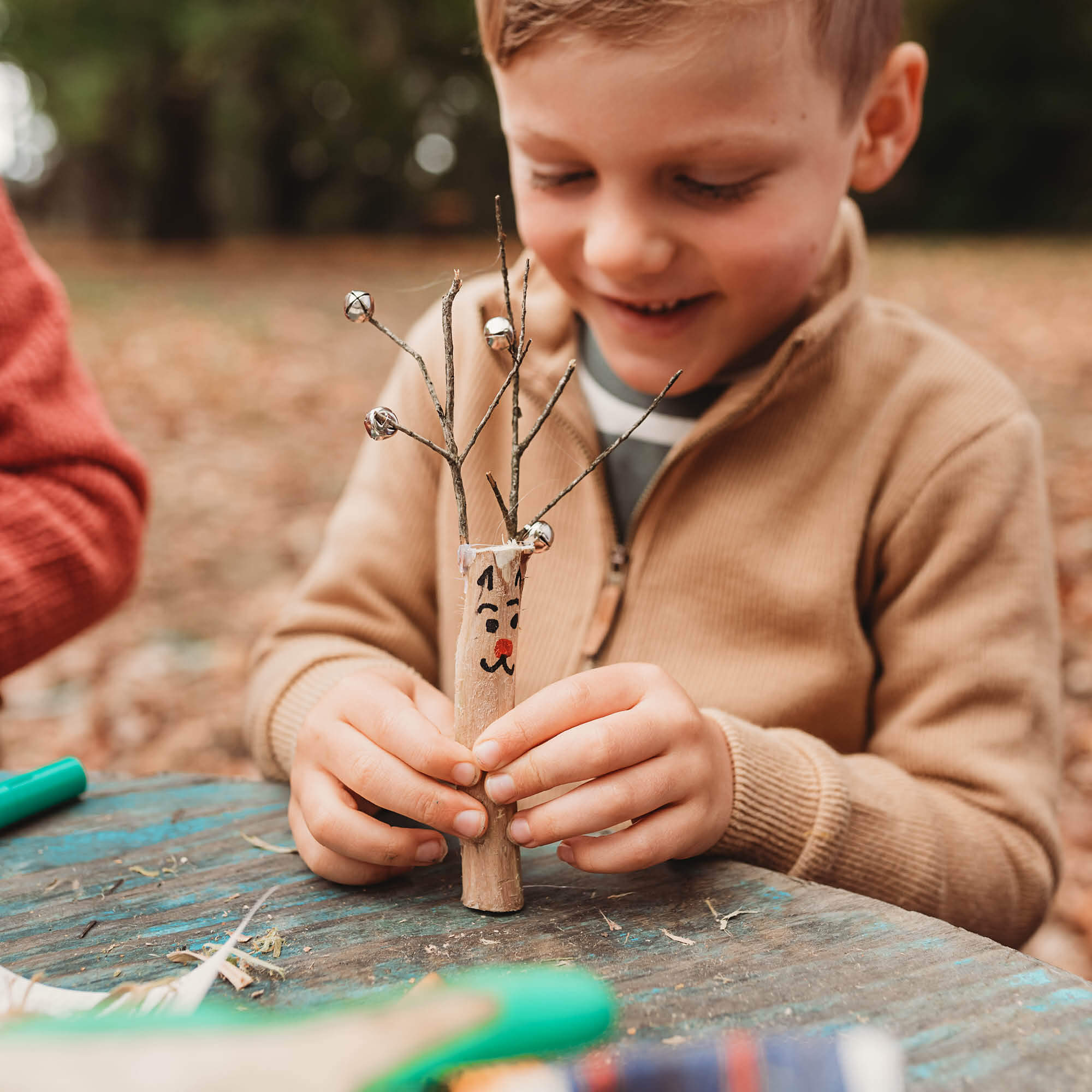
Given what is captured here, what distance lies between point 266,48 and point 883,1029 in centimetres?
1564

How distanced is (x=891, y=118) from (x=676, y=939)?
1.14 metres

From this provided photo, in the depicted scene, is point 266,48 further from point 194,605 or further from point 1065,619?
point 1065,619

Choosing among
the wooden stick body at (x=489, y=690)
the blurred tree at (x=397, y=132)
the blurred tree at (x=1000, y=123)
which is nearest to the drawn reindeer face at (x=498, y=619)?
the wooden stick body at (x=489, y=690)

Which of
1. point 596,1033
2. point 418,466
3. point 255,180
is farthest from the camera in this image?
point 255,180

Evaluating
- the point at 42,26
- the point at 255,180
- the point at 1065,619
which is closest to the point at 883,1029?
the point at 1065,619

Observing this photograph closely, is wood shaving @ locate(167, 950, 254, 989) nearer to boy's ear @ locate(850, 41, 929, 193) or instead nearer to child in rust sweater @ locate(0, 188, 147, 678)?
child in rust sweater @ locate(0, 188, 147, 678)

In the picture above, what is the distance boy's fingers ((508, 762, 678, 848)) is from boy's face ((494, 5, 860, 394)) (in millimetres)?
578

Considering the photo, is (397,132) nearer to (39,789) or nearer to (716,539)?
(716,539)

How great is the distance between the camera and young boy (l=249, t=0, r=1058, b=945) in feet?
3.60

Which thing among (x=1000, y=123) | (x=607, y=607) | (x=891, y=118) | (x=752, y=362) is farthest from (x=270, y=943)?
(x=1000, y=123)

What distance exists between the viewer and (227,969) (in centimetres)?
90

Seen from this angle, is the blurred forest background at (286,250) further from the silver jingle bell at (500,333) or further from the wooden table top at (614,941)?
the wooden table top at (614,941)

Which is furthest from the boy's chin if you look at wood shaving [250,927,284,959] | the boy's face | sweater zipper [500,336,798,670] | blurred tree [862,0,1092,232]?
blurred tree [862,0,1092,232]

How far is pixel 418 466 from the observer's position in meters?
1.77
